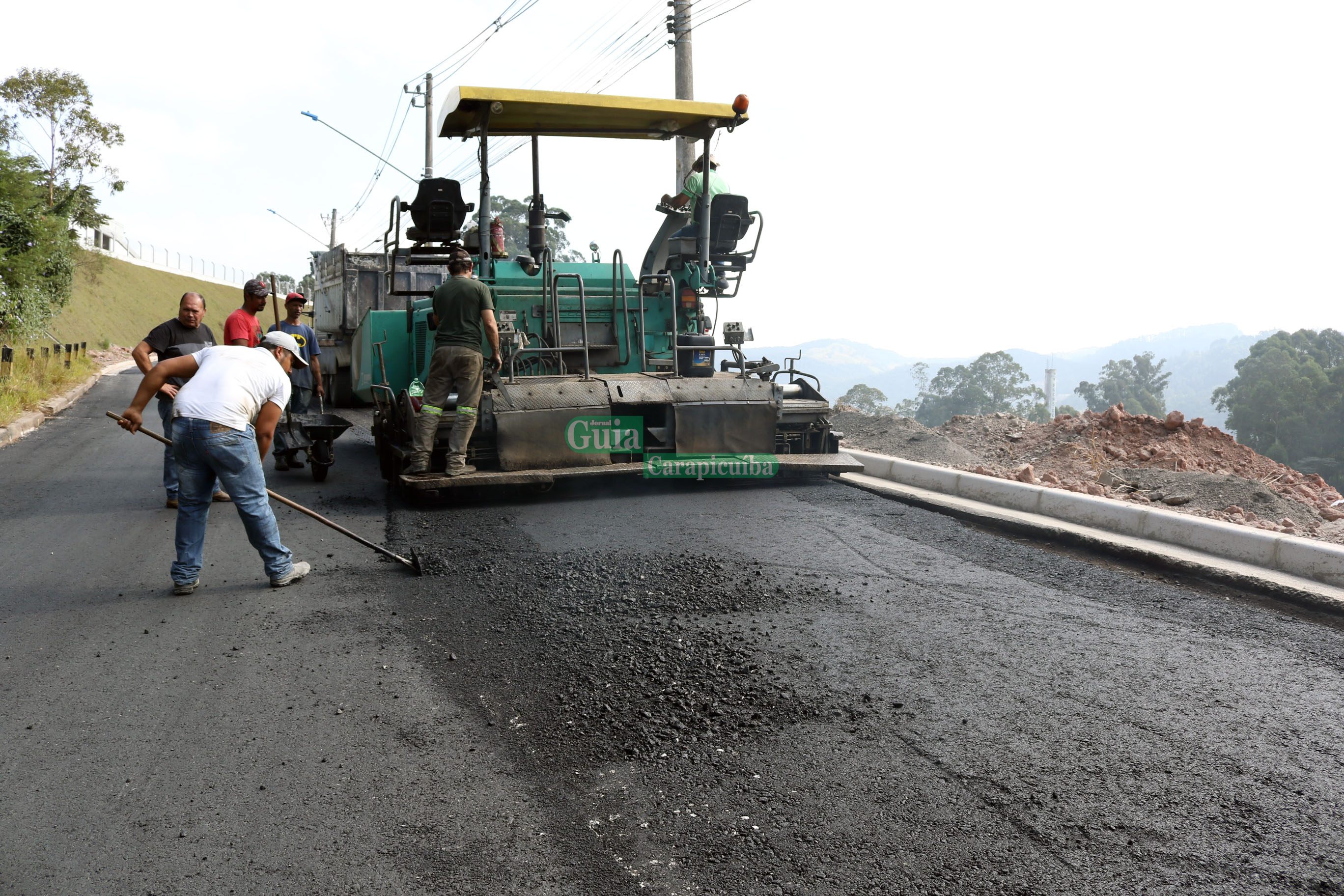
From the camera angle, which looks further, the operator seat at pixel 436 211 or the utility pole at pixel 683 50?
the utility pole at pixel 683 50

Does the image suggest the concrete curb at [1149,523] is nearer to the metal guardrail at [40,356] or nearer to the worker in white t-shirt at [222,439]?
the worker in white t-shirt at [222,439]

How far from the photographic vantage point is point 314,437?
330 inches

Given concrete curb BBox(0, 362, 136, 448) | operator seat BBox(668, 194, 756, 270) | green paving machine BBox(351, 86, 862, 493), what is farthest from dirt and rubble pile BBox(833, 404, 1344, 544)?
concrete curb BBox(0, 362, 136, 448)

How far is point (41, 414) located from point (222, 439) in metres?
11.3

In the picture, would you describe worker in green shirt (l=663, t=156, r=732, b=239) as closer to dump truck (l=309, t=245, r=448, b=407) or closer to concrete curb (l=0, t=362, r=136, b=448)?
dump truck (l=309, t=245, r=448, b=407)

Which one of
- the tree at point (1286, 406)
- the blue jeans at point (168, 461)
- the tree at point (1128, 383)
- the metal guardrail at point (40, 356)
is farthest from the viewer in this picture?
the tree at point (1128, 383)

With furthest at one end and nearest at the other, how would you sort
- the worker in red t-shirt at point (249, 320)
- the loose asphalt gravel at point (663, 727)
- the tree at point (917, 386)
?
1. the tree at point (917, 386)
2. the worker in red t-shirt at point (249, 320)
3. the loose asphalt gravel at point (663, 727)

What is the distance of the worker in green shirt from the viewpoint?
845 cm

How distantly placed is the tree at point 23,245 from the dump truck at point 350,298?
25.7 feet

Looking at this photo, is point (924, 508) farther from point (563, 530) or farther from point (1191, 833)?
point (1191, 833)

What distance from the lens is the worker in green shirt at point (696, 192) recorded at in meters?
8.45

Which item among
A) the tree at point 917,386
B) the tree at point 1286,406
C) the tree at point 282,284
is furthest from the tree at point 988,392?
the tree at point 282,284

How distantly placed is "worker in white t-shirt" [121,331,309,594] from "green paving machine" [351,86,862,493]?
1.93 m

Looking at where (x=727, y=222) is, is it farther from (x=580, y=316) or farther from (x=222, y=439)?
(x=222, y=439)
